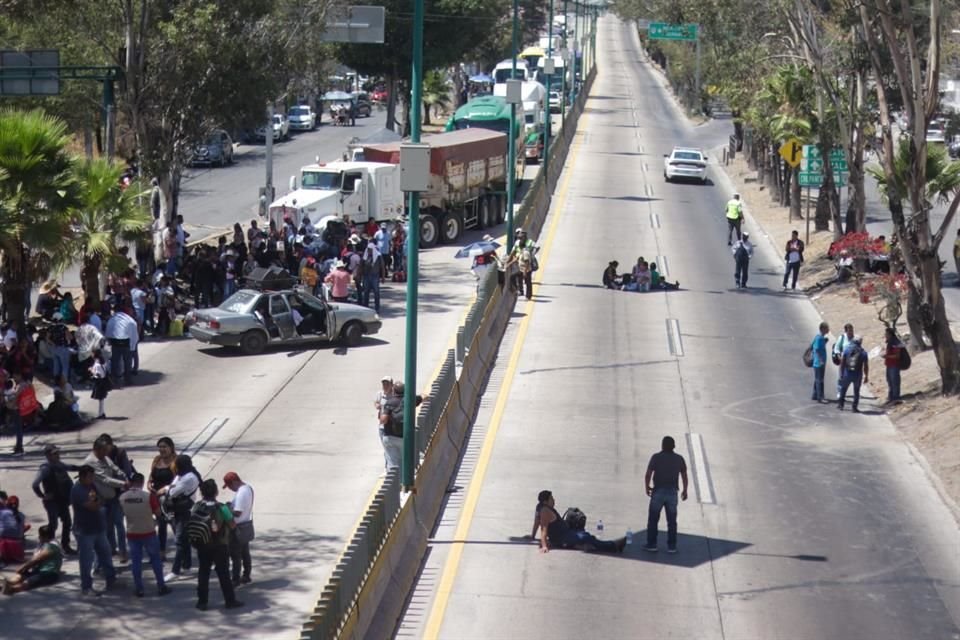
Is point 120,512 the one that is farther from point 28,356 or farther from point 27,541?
point 28,356

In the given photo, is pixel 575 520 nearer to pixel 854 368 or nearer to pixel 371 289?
pixel 854 368

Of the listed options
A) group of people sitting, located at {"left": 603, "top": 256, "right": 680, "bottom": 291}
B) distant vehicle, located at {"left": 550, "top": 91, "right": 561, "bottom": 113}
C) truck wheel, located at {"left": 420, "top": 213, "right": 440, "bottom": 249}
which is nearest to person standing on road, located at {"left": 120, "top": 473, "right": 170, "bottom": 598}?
group of people sitting, located at {"left": 603, "top": 256, "right": 680, "bottom": 291}

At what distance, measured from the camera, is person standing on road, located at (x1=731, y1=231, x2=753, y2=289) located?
120 ft

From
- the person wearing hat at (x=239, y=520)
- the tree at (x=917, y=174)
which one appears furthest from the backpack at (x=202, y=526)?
the tree at (x=917, y=174)

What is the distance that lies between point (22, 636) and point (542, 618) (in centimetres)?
500

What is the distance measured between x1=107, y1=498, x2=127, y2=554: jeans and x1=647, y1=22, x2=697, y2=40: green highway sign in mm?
76249

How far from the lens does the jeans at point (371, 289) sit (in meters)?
32.4

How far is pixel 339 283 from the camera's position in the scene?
3070cm

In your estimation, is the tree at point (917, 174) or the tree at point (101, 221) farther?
the tree at point (101, 221)

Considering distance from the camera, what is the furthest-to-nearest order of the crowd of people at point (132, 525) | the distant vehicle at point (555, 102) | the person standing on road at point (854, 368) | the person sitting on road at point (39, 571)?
the distant vehicle at point (555, 102) < the person standing on road at point (854, 368) < the person sitting on road at point (39, 571) < the crowd of people at point (132, 525)

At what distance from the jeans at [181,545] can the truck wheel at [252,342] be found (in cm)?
1182

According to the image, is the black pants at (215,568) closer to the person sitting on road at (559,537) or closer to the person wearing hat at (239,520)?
the person wearing hat at (239,520)

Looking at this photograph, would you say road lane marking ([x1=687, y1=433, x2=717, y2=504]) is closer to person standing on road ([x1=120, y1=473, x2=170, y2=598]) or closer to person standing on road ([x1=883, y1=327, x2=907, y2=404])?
person standing on road ([x1=883, y1=327, x2=907, y2=404])

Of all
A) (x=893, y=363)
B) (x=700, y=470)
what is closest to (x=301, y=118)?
(x=893, y=363)
